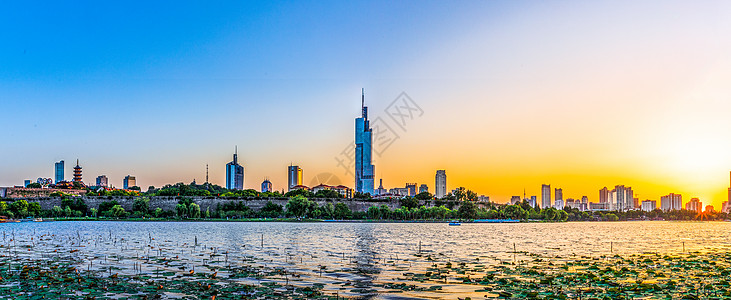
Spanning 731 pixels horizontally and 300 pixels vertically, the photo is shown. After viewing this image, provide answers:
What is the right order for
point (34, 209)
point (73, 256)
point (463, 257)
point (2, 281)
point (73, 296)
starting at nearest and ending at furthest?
point (73, 296)
point (2, 281)
point (73, 256)
point (463, 257)
point (34, 209)

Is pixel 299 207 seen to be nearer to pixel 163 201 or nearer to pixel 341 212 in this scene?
pixel 341 212

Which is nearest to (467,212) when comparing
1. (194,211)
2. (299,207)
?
(299,207)

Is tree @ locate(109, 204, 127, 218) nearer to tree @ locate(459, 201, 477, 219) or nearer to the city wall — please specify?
the city wall

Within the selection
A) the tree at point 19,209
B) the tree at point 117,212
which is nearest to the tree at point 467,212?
the tree at point 117,212

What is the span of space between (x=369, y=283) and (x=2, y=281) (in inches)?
678

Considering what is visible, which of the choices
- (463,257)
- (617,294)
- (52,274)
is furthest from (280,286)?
(463,257)

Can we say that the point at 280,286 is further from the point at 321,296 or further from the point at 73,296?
the point at 73,296

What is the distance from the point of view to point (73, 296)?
2302cm

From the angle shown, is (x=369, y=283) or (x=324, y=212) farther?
(x=324, y=212)

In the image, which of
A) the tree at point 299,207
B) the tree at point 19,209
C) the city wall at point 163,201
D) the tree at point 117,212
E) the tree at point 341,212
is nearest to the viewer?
the tree at point 19,209

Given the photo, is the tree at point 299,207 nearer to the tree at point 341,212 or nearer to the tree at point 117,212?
the tree at point 341,212

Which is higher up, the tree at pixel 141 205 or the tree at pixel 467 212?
the tree at pixel 141 205

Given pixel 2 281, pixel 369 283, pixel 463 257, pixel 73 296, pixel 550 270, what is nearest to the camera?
pixel 73 296

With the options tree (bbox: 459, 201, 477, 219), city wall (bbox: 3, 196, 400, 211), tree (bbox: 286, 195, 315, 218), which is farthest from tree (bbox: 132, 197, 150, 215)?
tree (bbox: 459, 201, 477, 219)
